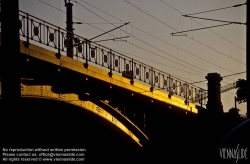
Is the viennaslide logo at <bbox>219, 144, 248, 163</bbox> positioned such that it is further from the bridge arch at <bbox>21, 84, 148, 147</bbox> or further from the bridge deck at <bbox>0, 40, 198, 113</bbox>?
the bridge arch at <bbox>21, 84, 148, 147</bbox>

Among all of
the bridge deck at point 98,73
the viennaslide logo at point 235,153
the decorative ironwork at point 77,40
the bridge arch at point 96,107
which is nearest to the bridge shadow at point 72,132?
the bridge arch at point 96,107

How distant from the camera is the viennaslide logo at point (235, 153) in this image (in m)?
15.0

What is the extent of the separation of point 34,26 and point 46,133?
917 cm

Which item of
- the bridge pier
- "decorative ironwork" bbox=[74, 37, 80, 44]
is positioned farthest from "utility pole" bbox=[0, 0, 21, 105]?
the bridge pier

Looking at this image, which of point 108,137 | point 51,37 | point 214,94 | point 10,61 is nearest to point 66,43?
point 51,37

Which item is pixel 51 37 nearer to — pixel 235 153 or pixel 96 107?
pixel 96 107

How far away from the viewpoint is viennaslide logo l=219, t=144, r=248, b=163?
15000 mm

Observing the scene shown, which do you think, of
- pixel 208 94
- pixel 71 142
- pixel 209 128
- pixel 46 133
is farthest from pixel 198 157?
pixel 46 133

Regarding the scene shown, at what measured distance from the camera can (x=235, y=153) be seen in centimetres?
1556

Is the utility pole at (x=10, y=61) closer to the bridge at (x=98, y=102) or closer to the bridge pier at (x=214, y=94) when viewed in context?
the bridge at (x=98, y=102)

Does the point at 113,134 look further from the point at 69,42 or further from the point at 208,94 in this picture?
the point at 69,42

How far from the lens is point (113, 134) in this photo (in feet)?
88.1

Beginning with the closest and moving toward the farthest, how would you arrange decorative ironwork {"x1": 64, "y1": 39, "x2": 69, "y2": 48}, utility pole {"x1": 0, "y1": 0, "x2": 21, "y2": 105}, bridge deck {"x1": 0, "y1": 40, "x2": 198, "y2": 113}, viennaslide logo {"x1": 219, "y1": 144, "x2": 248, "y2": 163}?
utility pole {"x1": 0, "y1": 0, "x2": 21, "y2": 105} < bridge deck {"x1": 0, "y1": 40, "x2": 198, "y2": 113} < viennaslide logo {"x1": 219, "y1": 144, "x2": 248, "y2": 163} < decorative ironwork {"x1": 64, "y1": 39, "x2": 69, "y2": 48}

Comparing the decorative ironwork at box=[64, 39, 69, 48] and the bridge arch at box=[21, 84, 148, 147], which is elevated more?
the decorative ironwork at box=[64, 39, 69, 48]
